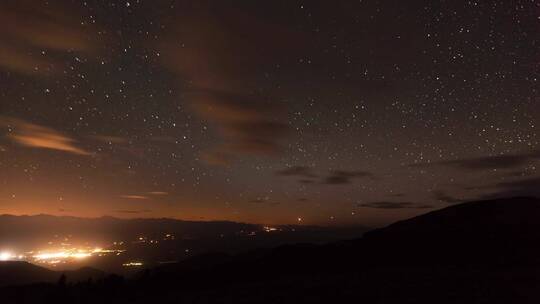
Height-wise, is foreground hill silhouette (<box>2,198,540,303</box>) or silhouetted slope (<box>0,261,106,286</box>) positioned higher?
foreground hill silhouette (<box>2,198,540,303</box>)

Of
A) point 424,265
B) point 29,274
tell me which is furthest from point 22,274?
point 424,265

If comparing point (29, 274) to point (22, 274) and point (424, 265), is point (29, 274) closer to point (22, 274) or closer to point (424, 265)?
point (22, 274)

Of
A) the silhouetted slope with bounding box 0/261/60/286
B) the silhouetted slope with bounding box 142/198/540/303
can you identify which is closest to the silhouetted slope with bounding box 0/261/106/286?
the silhouetted slope with bounding box 0/261/60/286

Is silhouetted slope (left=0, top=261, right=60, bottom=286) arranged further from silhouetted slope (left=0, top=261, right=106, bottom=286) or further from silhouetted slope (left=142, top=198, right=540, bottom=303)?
silhouetted slope (left=142, top=198, right=540, bottom=303)

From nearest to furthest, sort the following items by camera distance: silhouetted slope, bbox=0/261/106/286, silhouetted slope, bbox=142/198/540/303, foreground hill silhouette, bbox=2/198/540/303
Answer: foreground hill silhouette, bbox=2/198/540/303, silhouetted slope, bbox=142/198/540/303, silhouetted slope, bbox=0/261/106/286

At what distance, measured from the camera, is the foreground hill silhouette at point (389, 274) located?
20000 millimetres

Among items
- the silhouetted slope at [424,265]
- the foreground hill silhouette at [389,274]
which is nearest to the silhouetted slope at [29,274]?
the foreground hill silhouette at [389,274]

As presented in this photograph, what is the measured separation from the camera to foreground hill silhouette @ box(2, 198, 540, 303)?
20000 mm

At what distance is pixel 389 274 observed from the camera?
26.3 metres

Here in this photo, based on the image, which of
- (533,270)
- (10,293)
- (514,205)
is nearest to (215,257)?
(10,293)

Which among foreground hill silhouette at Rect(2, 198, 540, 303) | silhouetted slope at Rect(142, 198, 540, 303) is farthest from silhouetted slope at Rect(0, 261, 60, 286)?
silhouetted slope at Rect(142, 198, 540, 303)

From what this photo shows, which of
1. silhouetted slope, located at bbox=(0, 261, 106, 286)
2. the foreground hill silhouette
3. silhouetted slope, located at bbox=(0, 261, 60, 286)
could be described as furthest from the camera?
silhouetted slope, located at bbox=(0, 261, 106, 286)

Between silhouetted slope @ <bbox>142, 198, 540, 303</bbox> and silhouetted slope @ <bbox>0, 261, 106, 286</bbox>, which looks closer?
silhouetted slope @ <bbox>142, 198, 540, 303</bbox>

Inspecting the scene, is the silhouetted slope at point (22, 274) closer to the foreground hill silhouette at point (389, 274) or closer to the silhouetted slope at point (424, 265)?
the foreground hill silhouette at point (389, 274)
